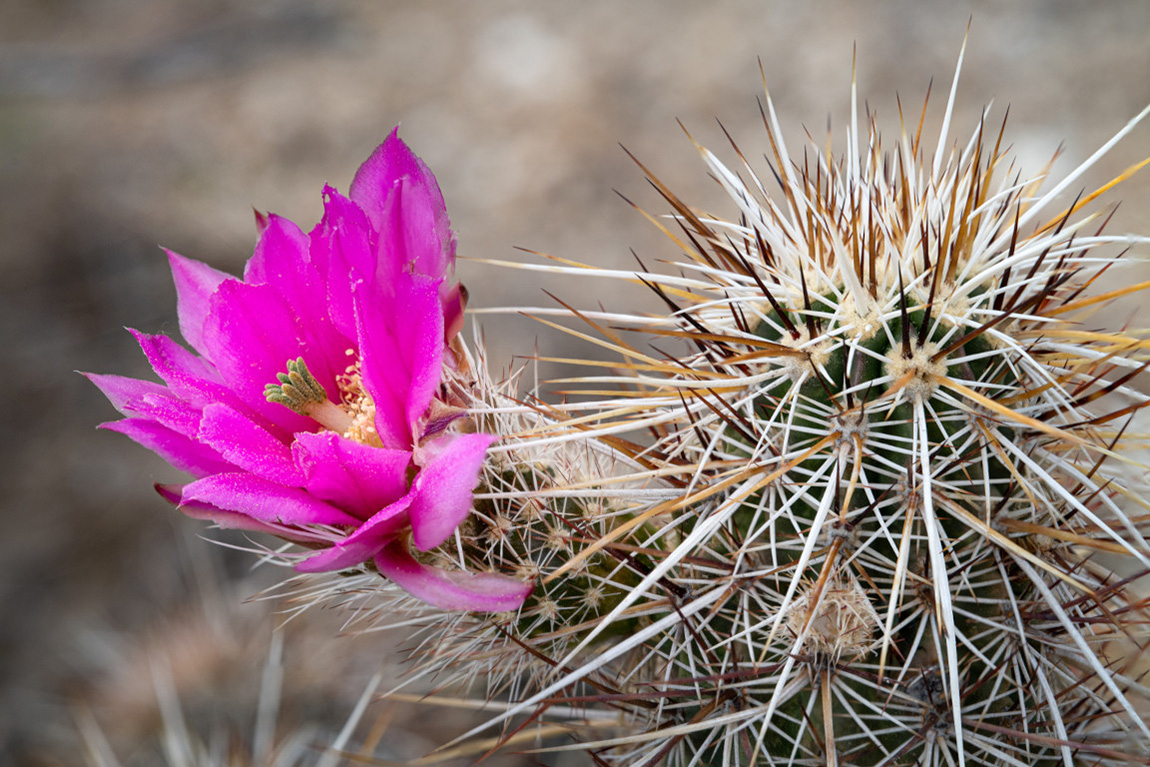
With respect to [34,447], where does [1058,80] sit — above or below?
above

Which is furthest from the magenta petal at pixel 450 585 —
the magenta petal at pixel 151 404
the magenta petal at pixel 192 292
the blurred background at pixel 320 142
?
the blurred background at pixel 320 142

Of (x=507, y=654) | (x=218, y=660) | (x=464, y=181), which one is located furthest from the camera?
(x=464, y=181)

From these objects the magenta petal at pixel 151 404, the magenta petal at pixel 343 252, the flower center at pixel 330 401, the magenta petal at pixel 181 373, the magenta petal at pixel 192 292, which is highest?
the magenta petal at pixel 343 252

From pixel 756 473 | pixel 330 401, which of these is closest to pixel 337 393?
pixel 330 401

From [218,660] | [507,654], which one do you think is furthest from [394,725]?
[507,654]

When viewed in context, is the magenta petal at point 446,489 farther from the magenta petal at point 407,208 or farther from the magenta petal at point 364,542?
the magenta petal at point 407,208

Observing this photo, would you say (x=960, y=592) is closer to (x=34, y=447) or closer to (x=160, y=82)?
(x=34, y=447)
